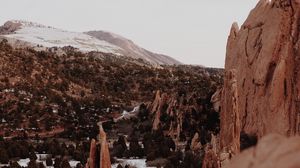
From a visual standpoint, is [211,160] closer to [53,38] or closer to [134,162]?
[134,162]

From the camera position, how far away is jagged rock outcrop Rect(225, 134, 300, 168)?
35.5 inches

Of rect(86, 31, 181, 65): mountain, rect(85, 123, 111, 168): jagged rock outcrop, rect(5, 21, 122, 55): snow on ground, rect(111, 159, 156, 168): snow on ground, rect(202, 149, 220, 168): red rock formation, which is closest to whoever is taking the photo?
rect(202, 149, 220, 168): red rock formation

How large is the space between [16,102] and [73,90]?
27.0 feet

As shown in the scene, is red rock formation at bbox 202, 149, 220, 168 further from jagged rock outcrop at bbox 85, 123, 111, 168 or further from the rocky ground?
the rocky ground

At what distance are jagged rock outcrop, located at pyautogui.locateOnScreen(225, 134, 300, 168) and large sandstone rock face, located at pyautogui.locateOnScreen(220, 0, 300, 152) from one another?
48.3 ft

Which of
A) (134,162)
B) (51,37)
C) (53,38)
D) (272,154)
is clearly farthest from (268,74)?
(51,37)

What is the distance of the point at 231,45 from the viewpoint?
971 inches

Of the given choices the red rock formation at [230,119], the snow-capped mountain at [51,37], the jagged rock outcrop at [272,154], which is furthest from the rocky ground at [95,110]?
the snow-capped mountain at [51,37]

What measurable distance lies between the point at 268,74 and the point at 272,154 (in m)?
19.6

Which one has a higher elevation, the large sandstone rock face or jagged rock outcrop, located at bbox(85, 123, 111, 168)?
the large sandstone rock face

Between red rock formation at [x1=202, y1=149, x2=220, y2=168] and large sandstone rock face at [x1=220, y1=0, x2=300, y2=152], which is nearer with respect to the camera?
red rock formation at [x1=202, y1=149, x2=220, y2=168]

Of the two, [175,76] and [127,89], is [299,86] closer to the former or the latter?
[127,89]

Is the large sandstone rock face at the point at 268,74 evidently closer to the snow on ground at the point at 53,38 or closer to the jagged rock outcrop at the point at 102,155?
the jagged rock outcrop at the point at 102,155

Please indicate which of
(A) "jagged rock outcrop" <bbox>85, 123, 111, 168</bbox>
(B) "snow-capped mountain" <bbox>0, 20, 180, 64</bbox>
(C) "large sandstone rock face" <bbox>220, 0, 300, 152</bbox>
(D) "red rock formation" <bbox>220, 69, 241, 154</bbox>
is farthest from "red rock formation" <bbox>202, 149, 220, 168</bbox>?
(B) "snow-capped mountain" <bbox>0, 20, 180, 64</bbox>
